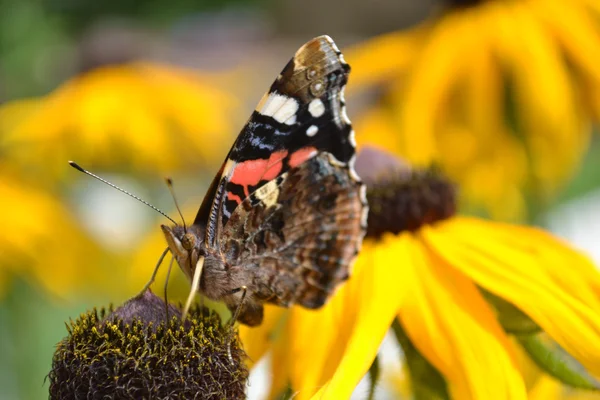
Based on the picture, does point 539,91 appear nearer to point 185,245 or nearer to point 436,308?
point 436,308

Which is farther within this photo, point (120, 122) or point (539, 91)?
point (120, 122)

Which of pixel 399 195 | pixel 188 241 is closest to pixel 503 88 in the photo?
pixel 399 195

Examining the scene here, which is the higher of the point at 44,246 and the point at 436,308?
the point at 436,308

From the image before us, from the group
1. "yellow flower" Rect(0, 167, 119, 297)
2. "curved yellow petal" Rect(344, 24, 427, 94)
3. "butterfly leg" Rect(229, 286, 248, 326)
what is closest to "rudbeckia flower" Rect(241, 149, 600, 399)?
"butterfly leg" Rect(229, 286, 248, 326)

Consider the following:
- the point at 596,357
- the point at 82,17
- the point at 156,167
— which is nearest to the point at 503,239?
the point at 596,357

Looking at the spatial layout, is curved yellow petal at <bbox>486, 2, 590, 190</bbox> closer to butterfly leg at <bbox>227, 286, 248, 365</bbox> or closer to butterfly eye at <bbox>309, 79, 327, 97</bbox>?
butterfly eye at <bbox>309, 79, 327, 97</bbox>

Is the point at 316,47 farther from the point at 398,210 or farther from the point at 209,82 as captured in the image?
the point at 209,82
